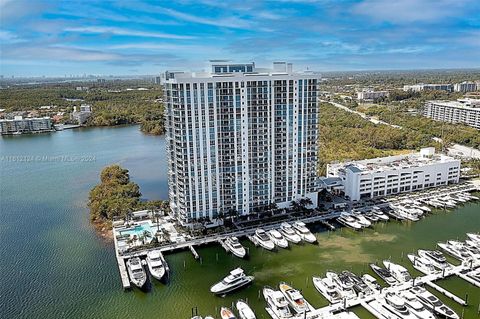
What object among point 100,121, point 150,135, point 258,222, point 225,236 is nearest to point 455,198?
point 258,222

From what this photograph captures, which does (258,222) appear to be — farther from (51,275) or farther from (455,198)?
(455,198)

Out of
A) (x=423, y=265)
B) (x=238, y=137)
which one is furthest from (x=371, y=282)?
(x=238, y=137)

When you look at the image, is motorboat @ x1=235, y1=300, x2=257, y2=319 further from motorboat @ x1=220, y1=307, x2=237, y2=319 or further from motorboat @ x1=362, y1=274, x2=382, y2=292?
motorboat @ x1=362, y1=274, x2=382, y2=292

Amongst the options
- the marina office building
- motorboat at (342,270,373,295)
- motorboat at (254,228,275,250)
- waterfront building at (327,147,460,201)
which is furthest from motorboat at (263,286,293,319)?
waterfront building at (327,147,460,201)

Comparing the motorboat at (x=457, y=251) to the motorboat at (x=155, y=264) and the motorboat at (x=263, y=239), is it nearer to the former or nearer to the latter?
the motorboat at (x=263, y=239)

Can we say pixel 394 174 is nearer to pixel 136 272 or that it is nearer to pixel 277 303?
pixel 277 303
